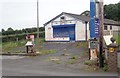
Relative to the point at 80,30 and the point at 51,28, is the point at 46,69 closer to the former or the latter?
the point at 80,30

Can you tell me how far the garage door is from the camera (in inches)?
1547

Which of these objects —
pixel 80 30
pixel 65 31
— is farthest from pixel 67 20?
pixel 80 30

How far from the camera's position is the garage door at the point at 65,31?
39281mm

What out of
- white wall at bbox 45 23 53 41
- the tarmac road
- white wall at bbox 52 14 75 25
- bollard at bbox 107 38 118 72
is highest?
white wall at bbox 52 14 75 25

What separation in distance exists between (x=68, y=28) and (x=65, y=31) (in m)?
0.75

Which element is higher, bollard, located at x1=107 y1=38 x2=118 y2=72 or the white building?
the white building

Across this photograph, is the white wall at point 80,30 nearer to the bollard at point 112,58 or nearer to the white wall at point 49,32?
the white wall at point 49,32

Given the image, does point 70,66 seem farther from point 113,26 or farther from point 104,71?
point 113,26

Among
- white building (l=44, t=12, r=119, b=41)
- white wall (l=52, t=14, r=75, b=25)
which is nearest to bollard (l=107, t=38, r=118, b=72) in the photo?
white building (l=44, t=12, r=119, b=41)

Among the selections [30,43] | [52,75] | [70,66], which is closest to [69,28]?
[30,43]

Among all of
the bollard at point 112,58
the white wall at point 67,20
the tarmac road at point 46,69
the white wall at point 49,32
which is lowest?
the tarmac road at point 46,69

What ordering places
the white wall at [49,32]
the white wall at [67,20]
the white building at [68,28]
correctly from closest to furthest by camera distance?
the white building at [68,28] < the white wall at [67,20] < the white wall at [49,32]

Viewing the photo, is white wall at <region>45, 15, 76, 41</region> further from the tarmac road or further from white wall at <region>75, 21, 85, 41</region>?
the tarmac road

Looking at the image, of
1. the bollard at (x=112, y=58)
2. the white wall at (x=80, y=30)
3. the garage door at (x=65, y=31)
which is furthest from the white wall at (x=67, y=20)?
the bollard at (x=112, y=58)
